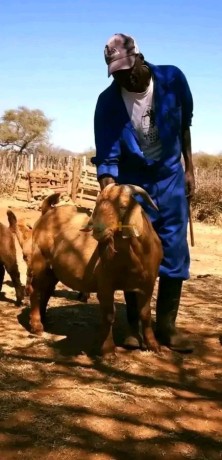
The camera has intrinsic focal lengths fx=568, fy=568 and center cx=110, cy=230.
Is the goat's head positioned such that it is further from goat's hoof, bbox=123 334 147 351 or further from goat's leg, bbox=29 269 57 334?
goat's leg, bbox=29 269 57 334

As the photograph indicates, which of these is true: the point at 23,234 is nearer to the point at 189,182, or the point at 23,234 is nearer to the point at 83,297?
the point at 83,297

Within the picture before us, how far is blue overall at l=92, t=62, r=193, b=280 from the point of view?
4.55 m

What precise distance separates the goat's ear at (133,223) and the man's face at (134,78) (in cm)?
99

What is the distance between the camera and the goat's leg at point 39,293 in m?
5.29

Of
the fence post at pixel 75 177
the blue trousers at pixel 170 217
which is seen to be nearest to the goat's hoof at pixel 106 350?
the blue trousers at pixel 170 217

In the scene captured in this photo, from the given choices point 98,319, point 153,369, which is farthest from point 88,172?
point 153,369

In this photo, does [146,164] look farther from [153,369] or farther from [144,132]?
[153,369]

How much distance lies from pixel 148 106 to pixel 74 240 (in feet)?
4.23

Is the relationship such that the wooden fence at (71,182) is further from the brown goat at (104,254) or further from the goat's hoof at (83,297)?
the brown goat at (104,254)

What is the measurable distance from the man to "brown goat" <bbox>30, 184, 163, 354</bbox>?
0.31 metres

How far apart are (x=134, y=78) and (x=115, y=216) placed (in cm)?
115

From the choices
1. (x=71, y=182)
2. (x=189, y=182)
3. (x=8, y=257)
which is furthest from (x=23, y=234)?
(x=71, y=182)

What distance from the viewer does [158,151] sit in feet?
15.1

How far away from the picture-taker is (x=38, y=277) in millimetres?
5379
